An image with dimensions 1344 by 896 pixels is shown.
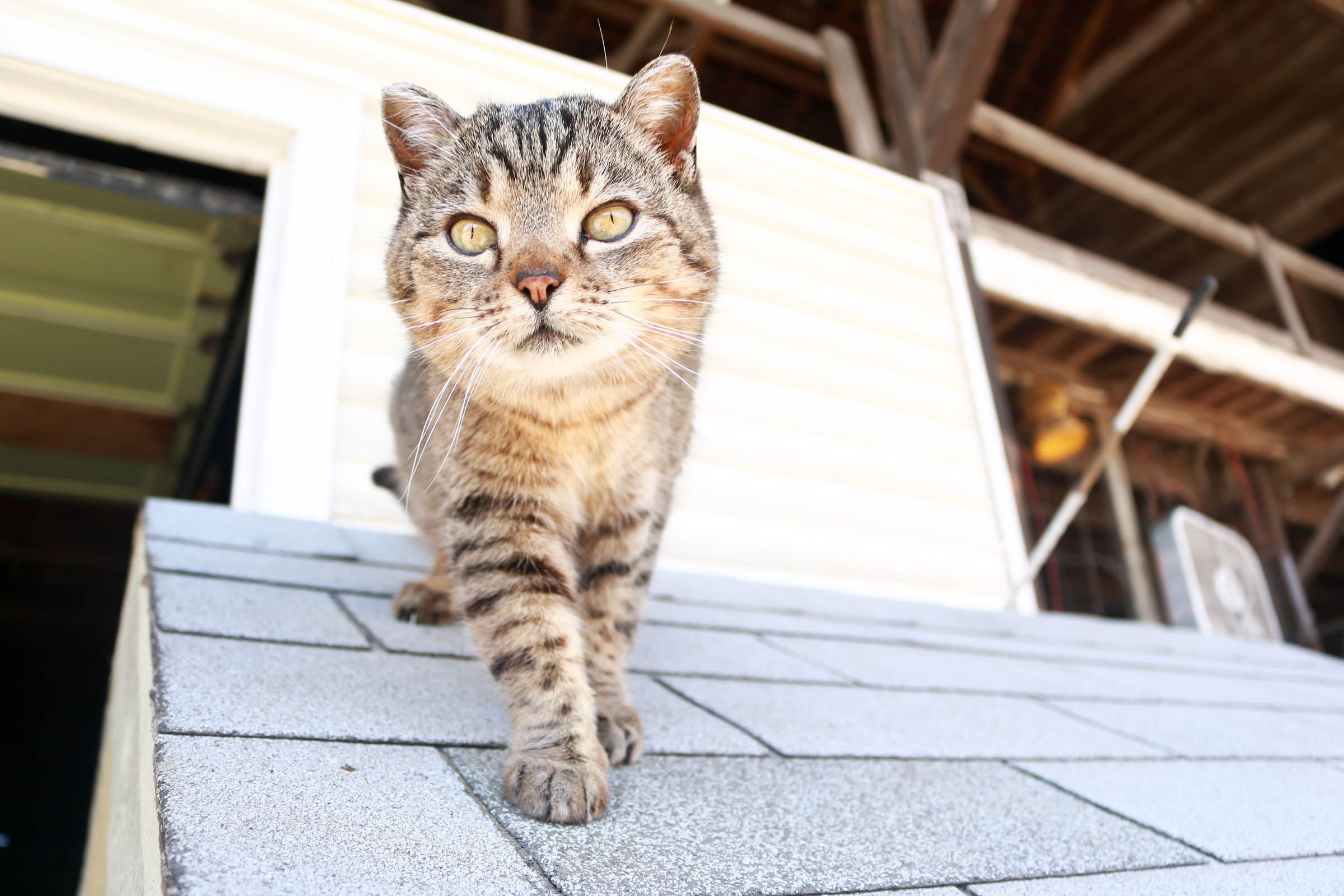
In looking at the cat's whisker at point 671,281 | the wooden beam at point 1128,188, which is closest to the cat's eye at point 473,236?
the cat's whisker at point 671,281

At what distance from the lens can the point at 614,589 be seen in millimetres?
1410

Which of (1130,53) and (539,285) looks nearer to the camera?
(539,285)

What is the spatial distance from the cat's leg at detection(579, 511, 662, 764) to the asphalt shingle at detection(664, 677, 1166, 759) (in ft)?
0.63

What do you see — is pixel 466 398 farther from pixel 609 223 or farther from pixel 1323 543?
pixel 1323 543

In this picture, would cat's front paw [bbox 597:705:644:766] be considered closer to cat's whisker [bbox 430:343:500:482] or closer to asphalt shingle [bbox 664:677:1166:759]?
asphalt shingle [bbox 664:677:1166:759]

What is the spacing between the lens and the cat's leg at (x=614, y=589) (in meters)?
1.32

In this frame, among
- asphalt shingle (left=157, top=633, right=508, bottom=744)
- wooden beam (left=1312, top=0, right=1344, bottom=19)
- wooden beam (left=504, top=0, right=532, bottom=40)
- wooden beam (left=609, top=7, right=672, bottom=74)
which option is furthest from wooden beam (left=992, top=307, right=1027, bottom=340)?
asphalt shingle (left=157, top=633, right=508, bottom=744)

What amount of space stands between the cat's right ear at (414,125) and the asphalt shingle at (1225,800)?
4.61 ft

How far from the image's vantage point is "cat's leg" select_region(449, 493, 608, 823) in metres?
0.92

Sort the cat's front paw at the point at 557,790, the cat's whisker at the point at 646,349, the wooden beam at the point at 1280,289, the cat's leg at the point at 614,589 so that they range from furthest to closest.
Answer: the wooden beam at the point at 1280,289
the cat's leg at the point at 614,589
the cat's whisker at the point at 646,349
the cat's front paw at the point at 557,790

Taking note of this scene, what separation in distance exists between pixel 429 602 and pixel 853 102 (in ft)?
11.5

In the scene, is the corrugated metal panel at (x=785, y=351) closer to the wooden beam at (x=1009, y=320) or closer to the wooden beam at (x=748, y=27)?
the wooden beam at (x=748, y=27)

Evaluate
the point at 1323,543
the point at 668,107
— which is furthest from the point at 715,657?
the point at 1323,543

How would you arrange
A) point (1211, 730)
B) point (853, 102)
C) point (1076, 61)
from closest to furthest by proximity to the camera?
1. point (1211, 730)
2. point (853, 102)
3. point (1076, 61)
